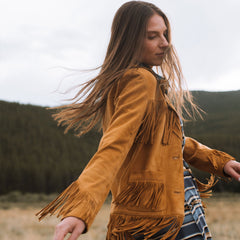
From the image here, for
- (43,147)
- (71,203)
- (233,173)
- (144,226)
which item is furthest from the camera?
(43,147)

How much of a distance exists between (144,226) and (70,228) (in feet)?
1.64

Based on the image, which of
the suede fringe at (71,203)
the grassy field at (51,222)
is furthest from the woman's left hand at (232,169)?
the grassy field at (51,222)

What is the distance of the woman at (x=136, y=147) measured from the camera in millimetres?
1318

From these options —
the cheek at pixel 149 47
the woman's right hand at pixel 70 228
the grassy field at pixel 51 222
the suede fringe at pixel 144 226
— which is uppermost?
the cheek at pixel 149 47

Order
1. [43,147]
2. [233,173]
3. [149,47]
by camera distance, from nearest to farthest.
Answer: [149,47]
[233,173]
[43,147]

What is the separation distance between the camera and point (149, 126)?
1.59m

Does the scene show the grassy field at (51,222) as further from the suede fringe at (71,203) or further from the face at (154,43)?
the suede fringe at (71,203)

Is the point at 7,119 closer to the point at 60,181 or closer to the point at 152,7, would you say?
the point at 60,181

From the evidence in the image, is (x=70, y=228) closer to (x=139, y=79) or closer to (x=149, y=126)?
(x=149, y=126)

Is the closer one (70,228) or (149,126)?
(70,228)

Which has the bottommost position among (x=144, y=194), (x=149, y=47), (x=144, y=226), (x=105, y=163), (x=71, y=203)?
(x=144, y=226)

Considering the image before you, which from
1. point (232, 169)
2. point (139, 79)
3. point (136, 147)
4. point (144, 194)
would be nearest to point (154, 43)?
point (139, 79)

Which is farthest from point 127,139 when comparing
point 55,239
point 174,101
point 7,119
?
point 7,119

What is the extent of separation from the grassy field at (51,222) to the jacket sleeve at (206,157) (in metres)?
2.53
